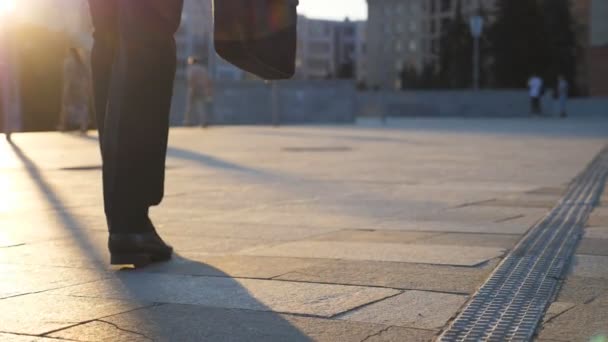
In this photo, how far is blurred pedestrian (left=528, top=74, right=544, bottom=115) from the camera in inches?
1485

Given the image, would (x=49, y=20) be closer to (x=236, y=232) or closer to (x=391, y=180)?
(x=391, y=180)

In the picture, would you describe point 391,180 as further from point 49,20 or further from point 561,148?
point 49,20

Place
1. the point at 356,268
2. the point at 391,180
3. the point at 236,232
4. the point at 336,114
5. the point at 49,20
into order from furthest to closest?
the point at 336,114
the point at 49,20
the point at 391,180
the point at 236,232
the point at 356,268

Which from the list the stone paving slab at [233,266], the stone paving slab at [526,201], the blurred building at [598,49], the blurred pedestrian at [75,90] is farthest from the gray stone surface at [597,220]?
the blurred building at [598,49]

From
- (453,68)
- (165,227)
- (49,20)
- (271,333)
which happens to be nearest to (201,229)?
(165,227)

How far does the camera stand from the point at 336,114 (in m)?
29.6

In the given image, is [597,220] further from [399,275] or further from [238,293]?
[238,293]

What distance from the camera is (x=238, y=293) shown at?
311 cm

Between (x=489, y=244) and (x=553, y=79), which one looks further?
(x=553, y=79)

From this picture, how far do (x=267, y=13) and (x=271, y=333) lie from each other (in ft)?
3.54

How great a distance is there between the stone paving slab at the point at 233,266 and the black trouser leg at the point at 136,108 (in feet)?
0.65

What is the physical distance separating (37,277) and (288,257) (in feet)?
2.97

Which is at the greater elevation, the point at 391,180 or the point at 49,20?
the point at 49,20

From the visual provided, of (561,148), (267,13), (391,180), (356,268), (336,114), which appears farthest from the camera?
(336,114)
